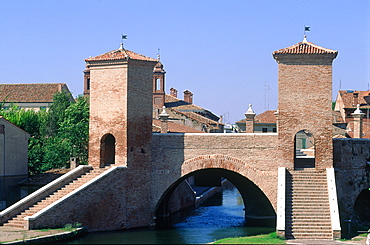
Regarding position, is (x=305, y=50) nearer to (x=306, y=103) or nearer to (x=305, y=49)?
(x=305, y=49)

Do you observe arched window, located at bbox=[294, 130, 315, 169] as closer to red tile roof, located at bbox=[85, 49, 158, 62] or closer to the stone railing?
red tile roof, located at bbox=[85, 49, 158, 62]

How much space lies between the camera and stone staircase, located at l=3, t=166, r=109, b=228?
Result: 69.1ft

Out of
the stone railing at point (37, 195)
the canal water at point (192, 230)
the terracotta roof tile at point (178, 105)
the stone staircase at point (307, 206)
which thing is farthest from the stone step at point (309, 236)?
the terracotta roof tile at point (178, 105)

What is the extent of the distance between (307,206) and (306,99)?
14.3 feet

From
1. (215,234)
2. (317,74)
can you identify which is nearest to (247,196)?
(215,234)

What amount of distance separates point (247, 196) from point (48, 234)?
1150 centimetres

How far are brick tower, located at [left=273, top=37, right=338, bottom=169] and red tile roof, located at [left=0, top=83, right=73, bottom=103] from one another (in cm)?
2858

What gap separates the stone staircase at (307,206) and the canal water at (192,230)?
2.68m

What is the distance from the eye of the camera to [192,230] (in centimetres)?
2375

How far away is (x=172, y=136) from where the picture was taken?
939 inches

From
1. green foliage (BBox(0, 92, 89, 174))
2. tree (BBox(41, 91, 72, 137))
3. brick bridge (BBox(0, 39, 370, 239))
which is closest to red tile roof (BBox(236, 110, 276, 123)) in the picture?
tree (BBox(41, 91, 72, 137))

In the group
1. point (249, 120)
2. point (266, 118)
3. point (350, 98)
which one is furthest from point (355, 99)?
point (249, 120)

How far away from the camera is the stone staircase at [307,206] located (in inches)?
782

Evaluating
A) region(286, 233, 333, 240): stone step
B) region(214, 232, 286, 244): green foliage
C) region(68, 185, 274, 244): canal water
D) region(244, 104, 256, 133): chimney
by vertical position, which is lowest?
region(68, 185, 274, 244): canal water
